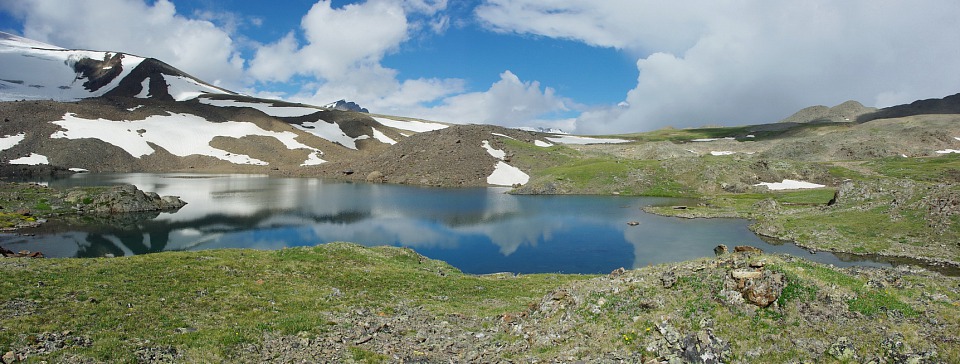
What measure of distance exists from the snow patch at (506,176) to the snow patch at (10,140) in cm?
14173

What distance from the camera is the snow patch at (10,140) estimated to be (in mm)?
132825

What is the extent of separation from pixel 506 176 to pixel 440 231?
6907 cm

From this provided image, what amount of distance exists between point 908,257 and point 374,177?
387 feet

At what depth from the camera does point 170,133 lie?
6786 inches

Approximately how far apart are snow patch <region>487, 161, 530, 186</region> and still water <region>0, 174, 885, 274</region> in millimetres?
31543

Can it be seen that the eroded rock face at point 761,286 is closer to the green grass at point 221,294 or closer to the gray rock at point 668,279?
the gray rock at point 668,279

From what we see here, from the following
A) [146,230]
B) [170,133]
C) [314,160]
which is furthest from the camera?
[314,160]

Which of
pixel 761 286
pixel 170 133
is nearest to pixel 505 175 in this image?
pixel 761 286

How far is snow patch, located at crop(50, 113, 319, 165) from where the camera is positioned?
15275 cm

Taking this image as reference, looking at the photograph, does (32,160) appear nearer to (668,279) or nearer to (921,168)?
(668,279)

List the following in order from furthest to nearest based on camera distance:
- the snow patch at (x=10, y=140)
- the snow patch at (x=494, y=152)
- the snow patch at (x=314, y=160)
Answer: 1. the snow patch at (x=314, y=160)
2. the snow patch at (x=494, y=152)
3. the snow patch at (x=10, y=140)

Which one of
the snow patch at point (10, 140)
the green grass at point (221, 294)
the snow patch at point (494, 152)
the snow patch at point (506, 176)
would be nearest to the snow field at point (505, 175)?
the snow patch at point (506, 176)

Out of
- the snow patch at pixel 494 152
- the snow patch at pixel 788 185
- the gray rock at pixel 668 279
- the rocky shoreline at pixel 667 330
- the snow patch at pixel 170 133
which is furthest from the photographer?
the snow patch at pixel 170 133

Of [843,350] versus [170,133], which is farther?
[170,133]
